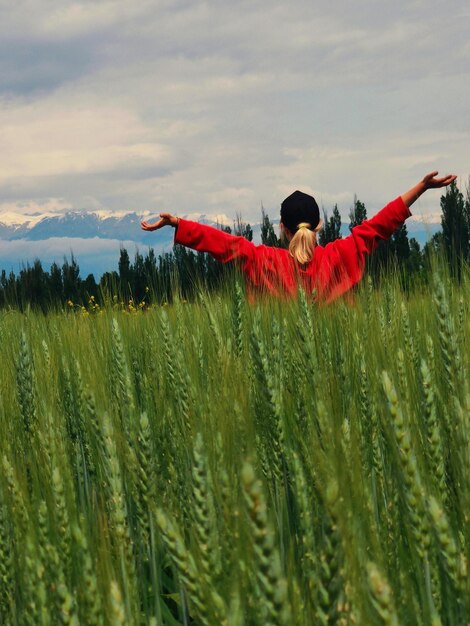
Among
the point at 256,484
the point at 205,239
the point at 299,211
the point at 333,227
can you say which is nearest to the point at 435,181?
the point at 299,211

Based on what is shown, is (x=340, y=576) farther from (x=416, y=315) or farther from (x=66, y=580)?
(x=416, y=315)

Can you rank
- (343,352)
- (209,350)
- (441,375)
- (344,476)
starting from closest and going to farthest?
(344,476) < (441,375) < (343,352) < (209,350)

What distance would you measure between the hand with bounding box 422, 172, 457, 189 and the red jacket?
0.17 metres

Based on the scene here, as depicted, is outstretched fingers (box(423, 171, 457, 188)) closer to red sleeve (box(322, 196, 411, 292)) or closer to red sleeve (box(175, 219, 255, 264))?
red sleeve (box(322, 196, 411, 292))

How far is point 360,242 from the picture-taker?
3.93 meters

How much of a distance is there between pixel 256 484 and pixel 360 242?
10.9 feet

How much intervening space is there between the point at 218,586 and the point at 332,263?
303 centimetres

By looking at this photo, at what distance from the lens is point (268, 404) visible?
1.53 meters

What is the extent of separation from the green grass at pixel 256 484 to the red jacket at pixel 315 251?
3.90 ft

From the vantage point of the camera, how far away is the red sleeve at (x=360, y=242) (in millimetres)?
3824

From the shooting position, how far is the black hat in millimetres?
3922

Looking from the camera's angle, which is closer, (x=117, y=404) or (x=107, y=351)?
(x=117, y=404)

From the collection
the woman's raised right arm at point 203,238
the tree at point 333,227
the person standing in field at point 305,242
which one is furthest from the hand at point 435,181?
the tree at point 333,227

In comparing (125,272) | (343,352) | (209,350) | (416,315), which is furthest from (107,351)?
(125,272)
